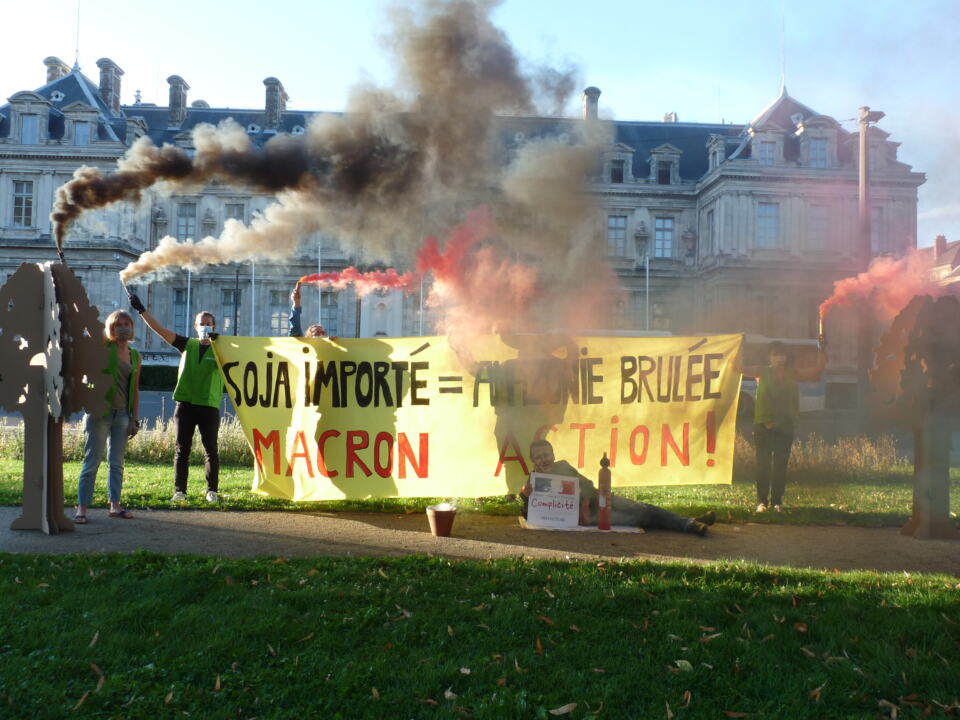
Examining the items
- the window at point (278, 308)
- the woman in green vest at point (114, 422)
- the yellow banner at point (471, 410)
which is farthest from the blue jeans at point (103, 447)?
the window at point (278, 308)

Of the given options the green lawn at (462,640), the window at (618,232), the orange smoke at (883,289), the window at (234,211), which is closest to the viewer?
the green lawn at (462,640)

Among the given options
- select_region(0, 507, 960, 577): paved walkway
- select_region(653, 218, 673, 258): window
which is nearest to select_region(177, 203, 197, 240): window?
select_region(653, 218, 673, 258): window

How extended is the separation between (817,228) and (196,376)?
34.8 m

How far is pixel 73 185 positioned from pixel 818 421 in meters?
14.0

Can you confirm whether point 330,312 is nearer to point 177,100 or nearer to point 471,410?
point 177,100

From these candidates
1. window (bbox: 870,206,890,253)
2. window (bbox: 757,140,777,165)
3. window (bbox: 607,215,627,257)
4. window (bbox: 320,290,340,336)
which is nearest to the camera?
window (bbox: 870,206,890,253)

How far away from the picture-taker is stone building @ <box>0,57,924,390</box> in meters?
42.9

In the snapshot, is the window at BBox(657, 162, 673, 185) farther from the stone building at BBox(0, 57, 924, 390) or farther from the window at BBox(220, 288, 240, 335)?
the window at BBox(220, 288, 240, 335)

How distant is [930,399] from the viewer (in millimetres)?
7469

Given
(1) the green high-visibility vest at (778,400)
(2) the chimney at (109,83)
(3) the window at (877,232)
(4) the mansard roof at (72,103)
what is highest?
(2) the chimney at (109,83)

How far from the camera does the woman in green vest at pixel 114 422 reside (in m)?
7.43

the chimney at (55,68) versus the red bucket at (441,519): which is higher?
the chimney at (55,68)

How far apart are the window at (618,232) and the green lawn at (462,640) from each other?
44785 millimetres

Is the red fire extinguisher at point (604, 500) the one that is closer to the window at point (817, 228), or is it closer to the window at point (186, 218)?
the window at point (817, 228)
